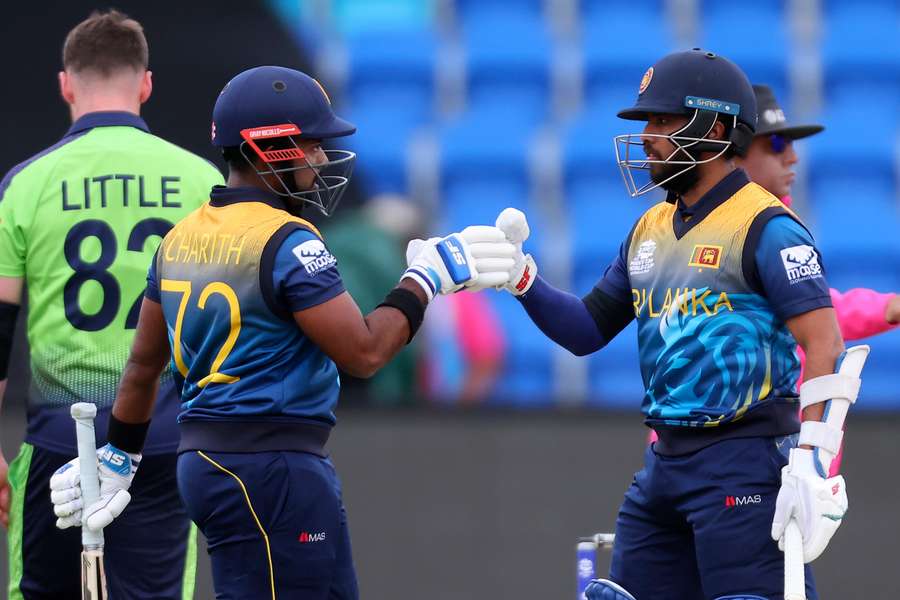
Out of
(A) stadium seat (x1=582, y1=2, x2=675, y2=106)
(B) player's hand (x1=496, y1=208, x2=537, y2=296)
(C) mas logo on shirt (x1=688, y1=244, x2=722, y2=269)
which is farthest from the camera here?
(A) stadium seat (x1=582, y1=2, x2=675, y2=106)

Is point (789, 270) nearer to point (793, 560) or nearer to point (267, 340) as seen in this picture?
point (793, 560)

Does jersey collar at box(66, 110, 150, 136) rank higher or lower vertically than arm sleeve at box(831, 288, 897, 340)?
higher

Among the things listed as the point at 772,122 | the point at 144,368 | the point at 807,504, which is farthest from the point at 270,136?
the point at 772,122

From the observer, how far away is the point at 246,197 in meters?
3.68

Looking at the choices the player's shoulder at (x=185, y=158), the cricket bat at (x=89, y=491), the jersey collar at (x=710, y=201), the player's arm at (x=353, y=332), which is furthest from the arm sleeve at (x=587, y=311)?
the cricket bat at (x=89, y=491)

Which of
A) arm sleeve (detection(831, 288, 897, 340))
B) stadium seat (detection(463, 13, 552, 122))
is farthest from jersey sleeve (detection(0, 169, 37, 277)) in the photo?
stadium seat (detection(463, 13, 552, 122))

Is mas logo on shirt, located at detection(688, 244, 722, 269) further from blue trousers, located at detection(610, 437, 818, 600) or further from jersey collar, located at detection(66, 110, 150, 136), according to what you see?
jersey collar, located at detection(66, 110, 150, 136)

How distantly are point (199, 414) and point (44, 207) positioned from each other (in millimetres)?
1030

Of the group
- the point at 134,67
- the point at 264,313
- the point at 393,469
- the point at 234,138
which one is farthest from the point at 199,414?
the point at 393,469

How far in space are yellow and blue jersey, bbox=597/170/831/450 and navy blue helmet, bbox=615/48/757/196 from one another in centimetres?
13

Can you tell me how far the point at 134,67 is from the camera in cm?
453

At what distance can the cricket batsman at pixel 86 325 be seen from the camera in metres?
4.28

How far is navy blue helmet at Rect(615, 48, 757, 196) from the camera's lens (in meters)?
3.85

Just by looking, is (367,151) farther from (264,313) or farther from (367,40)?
(264,313)
